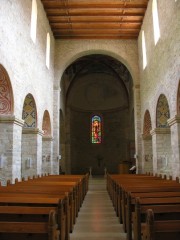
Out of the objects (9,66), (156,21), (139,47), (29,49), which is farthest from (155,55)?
(9,66)

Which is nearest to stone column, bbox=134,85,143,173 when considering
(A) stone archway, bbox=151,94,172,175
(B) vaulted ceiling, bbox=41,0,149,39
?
(A) stone archway, bbox=151,94,172,175

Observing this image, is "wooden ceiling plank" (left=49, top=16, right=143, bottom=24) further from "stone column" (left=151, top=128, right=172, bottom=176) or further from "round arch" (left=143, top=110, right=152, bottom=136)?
"stone column" (left=151, top=128, right=172, bottom=176)

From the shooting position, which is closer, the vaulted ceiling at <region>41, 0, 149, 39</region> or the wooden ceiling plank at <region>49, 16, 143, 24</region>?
the vaulted ceiling at <region>41, 0, 149, 39</region>

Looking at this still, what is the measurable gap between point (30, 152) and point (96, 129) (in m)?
16.6

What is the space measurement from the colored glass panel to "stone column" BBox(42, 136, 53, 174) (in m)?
13.1

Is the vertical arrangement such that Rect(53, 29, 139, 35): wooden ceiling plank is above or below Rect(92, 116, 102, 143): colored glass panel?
above

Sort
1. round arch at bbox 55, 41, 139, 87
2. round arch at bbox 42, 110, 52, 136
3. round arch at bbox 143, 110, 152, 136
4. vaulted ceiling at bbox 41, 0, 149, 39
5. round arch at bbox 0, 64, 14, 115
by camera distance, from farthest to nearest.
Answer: round arch at bbox 55, 41, 139, 87 → round arch at bbox 143, 110, 152, 136 → round arch at bbox 42, 110, 52, 136 → vaulted ceiling at bbox 41, 0, 149, 39 → round arch at bbox 0, 64, 14, 115

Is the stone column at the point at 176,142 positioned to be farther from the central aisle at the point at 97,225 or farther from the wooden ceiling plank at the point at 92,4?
the wooden ceiling plank at the point at 92,4

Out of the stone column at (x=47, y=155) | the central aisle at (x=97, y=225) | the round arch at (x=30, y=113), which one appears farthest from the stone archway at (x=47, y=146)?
the central aisle at (x=97, y=225)

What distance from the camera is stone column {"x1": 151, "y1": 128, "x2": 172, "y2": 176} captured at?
1398 cm

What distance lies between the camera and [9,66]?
392 inches

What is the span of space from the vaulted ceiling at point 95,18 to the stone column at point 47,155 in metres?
6.78

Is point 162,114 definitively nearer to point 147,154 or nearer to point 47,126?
point 147,154

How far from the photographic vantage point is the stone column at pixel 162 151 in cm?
1398
